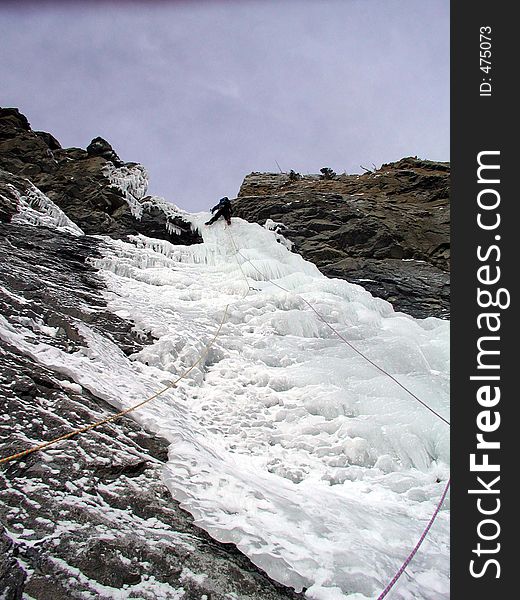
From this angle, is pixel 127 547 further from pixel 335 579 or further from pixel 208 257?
pixel 208 257

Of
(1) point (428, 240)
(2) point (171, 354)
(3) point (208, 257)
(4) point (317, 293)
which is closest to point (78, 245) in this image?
(3) point (208, 257)

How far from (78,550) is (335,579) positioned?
142 cm

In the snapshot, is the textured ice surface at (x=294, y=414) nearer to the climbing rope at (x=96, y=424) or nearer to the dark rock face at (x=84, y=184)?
the climbing rope at (x=96, y=424)

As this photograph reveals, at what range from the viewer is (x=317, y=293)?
8.20 meters

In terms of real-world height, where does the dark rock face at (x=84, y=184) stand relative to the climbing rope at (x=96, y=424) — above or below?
above

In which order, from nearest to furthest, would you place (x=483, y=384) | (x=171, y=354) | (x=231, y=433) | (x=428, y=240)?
Result: (x=483, y=384)
(x=231, y=433)
(x=171, y=354)
(x=428, y=240)

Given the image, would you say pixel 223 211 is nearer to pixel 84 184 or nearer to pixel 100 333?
pixel 84 184

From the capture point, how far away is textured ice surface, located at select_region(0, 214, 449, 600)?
9.40ft

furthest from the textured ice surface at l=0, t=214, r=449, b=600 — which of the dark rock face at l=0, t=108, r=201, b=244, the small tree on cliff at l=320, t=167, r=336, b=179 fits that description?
the small tree on cliff at l=320, t=167, r=336, b=179

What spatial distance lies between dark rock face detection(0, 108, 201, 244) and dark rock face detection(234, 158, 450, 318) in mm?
2583

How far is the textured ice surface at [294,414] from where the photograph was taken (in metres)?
2.87

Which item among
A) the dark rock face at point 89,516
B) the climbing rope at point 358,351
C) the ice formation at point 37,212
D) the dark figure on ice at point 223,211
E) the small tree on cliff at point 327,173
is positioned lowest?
the dark rock face at point 89,516

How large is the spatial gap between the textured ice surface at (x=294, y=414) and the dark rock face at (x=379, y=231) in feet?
4.59

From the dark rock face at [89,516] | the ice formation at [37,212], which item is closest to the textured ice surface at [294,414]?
the dark rock face at [89,516]
